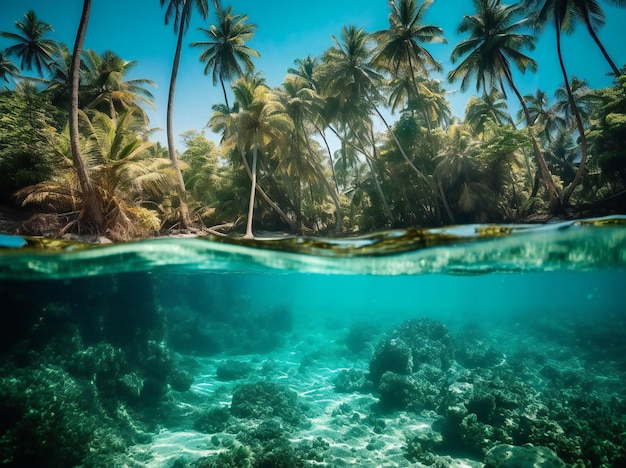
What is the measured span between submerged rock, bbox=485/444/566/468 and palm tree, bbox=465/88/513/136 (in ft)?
91.3

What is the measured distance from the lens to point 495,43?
23391 millimetres

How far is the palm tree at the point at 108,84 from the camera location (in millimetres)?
25797

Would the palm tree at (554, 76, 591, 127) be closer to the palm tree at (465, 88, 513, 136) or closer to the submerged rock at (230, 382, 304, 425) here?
the palm tree at (465, 88, 513, 136)

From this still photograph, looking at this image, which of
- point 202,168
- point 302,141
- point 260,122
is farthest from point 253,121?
point 202,168

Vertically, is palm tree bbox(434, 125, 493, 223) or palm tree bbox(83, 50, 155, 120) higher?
palm tree bbox(83, 50, 155, 120)

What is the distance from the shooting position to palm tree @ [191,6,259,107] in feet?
94.7

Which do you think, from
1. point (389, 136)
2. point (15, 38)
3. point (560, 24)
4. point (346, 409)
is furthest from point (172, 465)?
point (15, 38)

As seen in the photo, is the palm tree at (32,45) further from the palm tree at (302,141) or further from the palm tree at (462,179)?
the palm tree at (462,179)

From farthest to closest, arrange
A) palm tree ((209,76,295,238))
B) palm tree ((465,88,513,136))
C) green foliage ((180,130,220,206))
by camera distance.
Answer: palm tree ((465,88,513,136)) → green foliage ((180,130,220,206)) → palm tree ((209,76,295,238))

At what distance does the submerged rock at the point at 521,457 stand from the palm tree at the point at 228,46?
103 ft

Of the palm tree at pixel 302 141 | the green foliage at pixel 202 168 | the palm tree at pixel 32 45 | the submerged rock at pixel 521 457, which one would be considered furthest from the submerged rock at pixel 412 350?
the palm tree at pixel 32 45

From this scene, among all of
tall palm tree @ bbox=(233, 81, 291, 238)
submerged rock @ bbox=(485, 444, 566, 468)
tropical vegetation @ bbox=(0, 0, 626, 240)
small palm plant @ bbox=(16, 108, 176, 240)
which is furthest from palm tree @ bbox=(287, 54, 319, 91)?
submerged rock @ bbox=(485, 444, 566, 468)

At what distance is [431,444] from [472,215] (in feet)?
57.8

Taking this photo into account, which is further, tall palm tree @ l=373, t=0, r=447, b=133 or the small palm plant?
tall palm tree @ l=373, t=0, r=447, b=133
